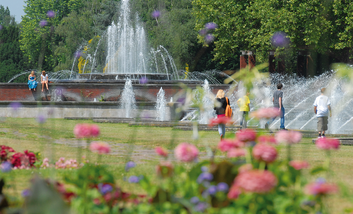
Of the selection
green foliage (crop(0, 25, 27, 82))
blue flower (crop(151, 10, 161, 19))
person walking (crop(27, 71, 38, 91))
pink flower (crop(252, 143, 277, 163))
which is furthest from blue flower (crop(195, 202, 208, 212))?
green foliage (crop(0, 25, 27, 82))

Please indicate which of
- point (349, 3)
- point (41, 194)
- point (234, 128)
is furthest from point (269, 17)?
point (41, 194)

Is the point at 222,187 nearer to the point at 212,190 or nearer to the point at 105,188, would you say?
the point at 212,190

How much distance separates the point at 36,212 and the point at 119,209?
137cm

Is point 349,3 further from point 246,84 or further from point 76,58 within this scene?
point 76,58

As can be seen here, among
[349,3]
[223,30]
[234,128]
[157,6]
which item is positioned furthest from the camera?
[157,6]

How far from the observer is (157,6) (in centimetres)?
6094

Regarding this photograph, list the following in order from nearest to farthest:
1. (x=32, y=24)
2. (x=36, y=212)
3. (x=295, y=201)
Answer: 1. (x=36, y=212)
2. (x=295, y=201)
3. (x=32, y=24)

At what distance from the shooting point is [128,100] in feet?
74.8

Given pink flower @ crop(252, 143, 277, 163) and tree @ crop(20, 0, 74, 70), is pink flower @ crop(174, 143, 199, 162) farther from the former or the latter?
tree @ crop(20, 0, 74, 70)

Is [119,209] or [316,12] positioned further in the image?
[316,12]

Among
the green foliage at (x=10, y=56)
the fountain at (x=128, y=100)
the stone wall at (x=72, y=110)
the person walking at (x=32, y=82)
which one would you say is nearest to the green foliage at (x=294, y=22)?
the fountain at (x=128, y=100)

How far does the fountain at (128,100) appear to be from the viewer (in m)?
22.6

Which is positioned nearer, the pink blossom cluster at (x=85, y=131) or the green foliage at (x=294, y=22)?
the pink blossom cluster at (x=85, y=131)

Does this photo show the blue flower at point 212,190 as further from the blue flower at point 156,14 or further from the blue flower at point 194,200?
the blue flower at point 156,14
